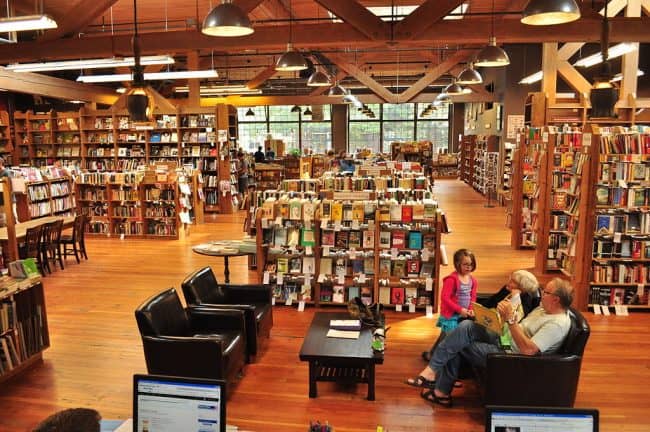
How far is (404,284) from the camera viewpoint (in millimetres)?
6398

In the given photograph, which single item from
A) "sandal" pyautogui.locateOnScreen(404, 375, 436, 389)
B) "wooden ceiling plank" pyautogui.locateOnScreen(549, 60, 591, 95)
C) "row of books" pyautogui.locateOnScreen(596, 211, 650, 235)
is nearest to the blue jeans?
"sandal" pyautogui.locateOnScreen(404, 375, 436, 389)

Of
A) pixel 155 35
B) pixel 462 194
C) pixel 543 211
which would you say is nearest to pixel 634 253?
pixel 543 211

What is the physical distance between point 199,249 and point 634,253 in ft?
17.4

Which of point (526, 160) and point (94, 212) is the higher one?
point (526, 160)

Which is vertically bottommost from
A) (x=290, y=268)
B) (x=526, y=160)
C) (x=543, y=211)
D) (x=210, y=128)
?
(x=290, y=268)

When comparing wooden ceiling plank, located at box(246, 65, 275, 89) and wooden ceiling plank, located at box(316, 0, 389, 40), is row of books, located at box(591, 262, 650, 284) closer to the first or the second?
wooden ceiling plank, located at box(316, 0, 389, 40)

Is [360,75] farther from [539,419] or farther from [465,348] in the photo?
[539,419]

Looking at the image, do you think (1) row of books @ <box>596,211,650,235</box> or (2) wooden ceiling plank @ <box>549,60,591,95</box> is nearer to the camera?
(1) row of books @ <box>596,211,650,235</box>

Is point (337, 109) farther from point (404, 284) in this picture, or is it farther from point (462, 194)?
point (404, 284)

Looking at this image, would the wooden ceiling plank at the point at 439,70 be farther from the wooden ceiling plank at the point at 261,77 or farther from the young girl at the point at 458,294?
the young girl at the point at 458,294

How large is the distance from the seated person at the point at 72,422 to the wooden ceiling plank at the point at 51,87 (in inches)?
521

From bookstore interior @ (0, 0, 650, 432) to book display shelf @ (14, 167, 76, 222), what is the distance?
5 centimetres

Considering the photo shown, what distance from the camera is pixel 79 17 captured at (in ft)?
33.8

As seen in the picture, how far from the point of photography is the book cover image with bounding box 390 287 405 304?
6.42 m
